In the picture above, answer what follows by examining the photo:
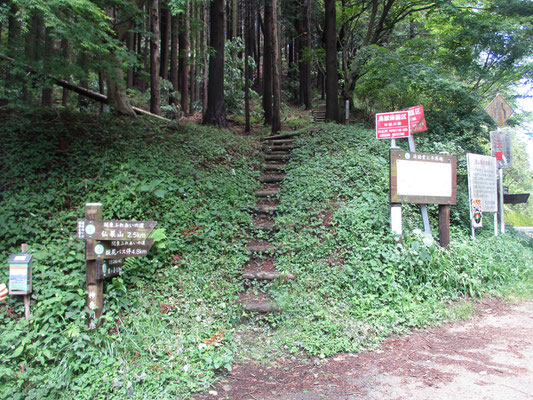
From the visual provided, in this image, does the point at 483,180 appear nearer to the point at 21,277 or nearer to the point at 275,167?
the point at 275,167

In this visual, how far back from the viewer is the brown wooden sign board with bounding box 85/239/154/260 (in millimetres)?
3926

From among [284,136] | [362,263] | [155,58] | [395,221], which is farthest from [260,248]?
[155,58]

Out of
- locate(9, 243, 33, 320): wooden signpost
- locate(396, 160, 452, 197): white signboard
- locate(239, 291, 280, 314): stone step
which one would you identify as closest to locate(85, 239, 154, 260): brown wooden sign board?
locate(9, 243, 33, 320): wooden signpost

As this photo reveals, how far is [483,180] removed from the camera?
7.91 metres

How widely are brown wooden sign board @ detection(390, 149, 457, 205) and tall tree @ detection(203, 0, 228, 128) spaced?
770 cm

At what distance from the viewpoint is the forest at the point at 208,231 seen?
3.78m

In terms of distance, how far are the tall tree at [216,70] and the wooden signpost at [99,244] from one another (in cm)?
883

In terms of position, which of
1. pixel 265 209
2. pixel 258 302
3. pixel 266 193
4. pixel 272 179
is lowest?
pixel 258 302

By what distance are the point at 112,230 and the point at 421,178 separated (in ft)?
16.7

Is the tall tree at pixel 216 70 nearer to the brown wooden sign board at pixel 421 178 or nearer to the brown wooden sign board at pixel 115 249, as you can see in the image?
the brown wooden sign board at pixel 421 178

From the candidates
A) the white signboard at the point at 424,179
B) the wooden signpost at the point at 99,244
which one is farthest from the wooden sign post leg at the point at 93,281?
the white signboard at the point at 424,179

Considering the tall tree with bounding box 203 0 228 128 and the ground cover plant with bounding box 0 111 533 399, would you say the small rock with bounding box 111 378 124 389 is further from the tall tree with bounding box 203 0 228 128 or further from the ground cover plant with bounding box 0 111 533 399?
the tall tree with bounding box 203 0 228 128

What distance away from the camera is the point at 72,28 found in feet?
17.4

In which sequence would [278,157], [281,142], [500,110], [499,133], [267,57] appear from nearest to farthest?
[500,110]
[499,133]
[278,157]
[281,142]
[267,57]
